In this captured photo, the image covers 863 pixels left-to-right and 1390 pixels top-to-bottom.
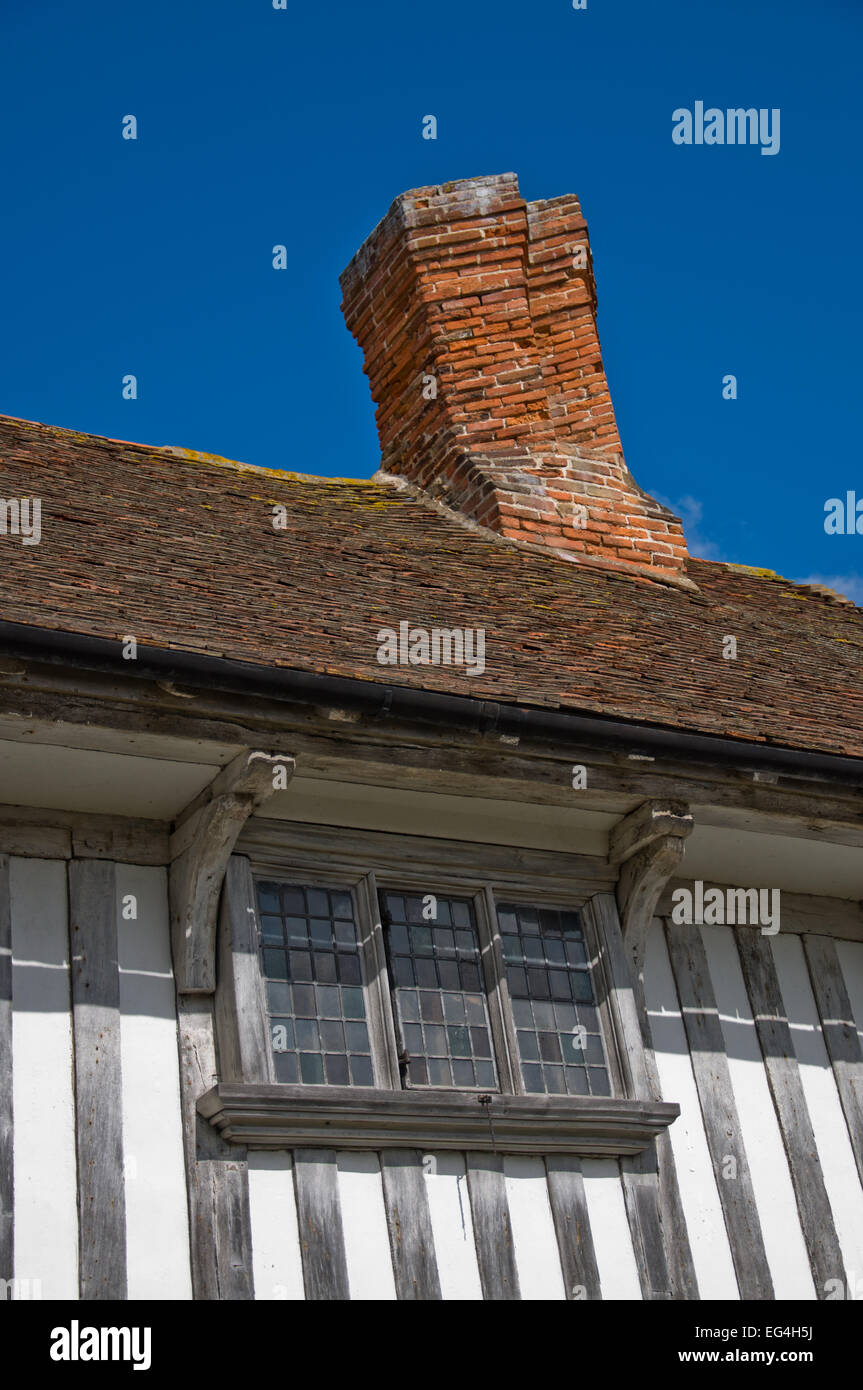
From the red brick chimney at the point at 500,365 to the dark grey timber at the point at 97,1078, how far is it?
4.64 m

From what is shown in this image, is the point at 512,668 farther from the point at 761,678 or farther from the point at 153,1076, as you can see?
the point at 153,1076

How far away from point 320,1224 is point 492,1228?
65cm

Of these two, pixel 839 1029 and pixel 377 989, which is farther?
pixel 839 1029

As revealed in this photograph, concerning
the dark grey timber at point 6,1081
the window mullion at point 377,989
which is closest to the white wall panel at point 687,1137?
the window mullion at point 377,989

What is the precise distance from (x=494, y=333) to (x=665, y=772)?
4851 mm

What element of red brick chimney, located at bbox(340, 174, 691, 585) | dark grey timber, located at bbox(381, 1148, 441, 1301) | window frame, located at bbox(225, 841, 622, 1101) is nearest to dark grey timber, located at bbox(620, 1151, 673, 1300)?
window frame, located at bbox(225, 841, 622, 1101)

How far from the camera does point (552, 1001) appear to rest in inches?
247

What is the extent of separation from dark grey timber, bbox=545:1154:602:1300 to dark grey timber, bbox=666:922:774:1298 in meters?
0.67

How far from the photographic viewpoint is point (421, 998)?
600 cm

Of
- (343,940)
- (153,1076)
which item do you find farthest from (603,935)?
(153,1076)

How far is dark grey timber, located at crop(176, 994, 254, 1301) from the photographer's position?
16.7 feet

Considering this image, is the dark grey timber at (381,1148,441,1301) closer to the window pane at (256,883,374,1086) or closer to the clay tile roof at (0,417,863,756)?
the window pane at (256,883,374,1086)

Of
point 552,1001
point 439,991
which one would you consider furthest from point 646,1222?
point 439,991

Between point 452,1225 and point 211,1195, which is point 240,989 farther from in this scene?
point 452,1225
